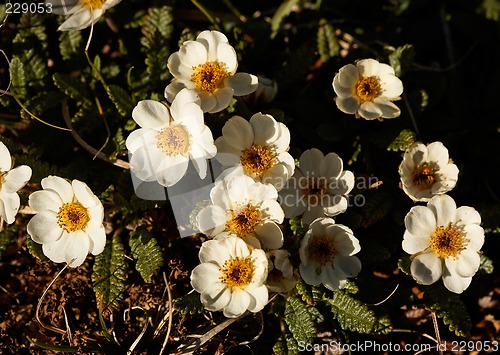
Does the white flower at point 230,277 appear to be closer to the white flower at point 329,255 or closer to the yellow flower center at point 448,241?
the white flower at point 329,255

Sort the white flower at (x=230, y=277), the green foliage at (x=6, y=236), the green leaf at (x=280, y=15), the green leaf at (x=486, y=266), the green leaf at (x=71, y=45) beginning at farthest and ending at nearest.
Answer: the green leaf at (x=280, y=15)
the green leaf at (x=71, y=45)
the green leaf at (x=486, y=266)
the green foliage at (x=6, y=236)
the white flower at (x=230, y=277)

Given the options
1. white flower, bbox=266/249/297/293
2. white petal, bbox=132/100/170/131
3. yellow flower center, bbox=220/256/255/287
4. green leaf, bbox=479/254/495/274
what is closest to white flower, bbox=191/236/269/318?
yellow flower center, bbox=220/256/255/287

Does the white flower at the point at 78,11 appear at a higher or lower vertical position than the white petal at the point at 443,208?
higher

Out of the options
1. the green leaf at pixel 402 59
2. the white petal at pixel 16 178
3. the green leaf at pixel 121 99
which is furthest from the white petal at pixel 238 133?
the green leaf at pixel 402 59

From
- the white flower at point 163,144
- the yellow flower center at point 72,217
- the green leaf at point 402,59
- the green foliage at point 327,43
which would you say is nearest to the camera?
the white flower at point 163,144

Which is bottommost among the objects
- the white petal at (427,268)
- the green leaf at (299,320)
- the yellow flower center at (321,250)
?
the green leaf at (299,320)

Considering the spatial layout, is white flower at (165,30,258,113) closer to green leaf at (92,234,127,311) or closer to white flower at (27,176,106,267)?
white flower at (27,176,106,267)

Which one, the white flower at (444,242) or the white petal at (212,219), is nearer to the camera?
the white petal at (212,219)
